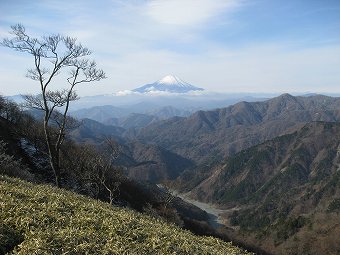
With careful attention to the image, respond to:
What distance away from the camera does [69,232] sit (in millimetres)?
12195

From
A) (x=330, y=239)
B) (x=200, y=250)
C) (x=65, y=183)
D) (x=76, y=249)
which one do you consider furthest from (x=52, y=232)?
(x=330, y=239)

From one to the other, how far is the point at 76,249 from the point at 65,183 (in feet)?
165

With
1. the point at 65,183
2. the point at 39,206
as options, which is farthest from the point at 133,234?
the point at 65,183

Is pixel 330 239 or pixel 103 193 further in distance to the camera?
pixel 330 239

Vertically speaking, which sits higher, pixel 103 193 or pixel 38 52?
pixel 38 52

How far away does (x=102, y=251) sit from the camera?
1136 cm

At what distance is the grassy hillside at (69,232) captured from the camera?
11.3 m

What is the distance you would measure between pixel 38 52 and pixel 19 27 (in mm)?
2346

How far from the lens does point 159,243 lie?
13.5 m

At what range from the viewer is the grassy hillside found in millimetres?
11328

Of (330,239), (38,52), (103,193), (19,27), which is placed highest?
(19,27)

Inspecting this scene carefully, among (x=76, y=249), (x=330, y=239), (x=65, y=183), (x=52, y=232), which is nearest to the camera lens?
(x=76, y=249)

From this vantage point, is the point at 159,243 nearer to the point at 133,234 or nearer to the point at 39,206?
the point at 133,234

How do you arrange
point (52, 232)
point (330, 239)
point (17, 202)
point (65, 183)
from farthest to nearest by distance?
point (330, 239) < point (65, 183) < point (17, 202) < point (52, 232)
